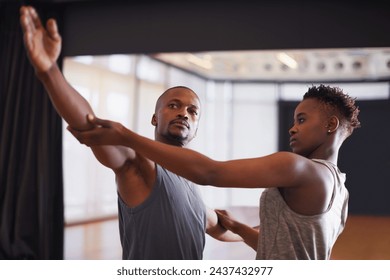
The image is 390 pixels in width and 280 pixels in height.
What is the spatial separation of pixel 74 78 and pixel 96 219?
0.82m

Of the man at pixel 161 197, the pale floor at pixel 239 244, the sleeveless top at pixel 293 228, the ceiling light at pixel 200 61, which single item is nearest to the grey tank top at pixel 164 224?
the man at pixel 161 197

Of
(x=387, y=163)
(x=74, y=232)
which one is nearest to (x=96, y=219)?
(x=74, y=232)

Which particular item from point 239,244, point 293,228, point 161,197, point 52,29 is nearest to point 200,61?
point 239,244

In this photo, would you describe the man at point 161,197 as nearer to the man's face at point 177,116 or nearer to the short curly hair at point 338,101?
the man's face at point 177,116

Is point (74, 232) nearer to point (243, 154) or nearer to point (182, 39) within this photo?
point (243, 154)

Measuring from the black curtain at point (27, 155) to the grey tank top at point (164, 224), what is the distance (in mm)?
1544

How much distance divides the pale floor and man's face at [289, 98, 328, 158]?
1.21 meters

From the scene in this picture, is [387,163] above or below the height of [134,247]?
above

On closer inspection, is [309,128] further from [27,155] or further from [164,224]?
[27,155]

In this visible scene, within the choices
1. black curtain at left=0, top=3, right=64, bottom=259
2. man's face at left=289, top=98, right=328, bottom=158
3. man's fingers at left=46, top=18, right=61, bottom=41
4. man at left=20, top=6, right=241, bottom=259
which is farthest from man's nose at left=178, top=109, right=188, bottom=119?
black curtain at left=0, top=3, right=64, bottom=259

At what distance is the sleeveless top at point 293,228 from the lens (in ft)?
3.22

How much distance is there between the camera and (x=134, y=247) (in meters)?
1.16

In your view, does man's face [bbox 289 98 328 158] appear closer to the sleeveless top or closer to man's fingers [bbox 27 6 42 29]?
the sleeveless top
